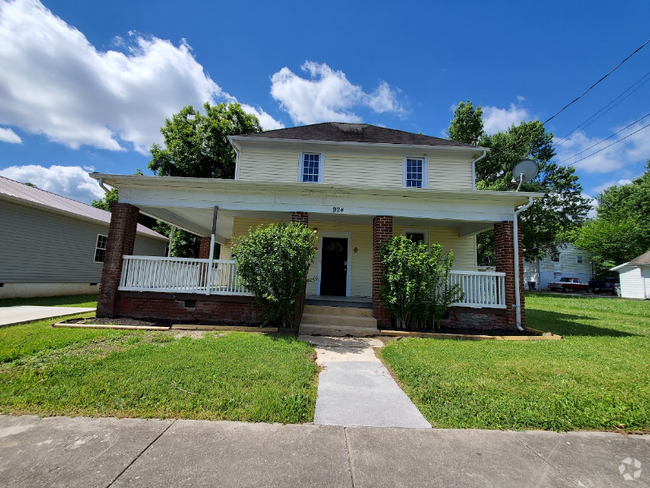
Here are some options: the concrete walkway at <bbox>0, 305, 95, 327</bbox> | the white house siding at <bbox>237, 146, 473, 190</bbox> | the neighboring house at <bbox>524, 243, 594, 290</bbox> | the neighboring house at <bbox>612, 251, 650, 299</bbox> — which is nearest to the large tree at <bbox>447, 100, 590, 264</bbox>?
the neighboring house at <bbox>612, 251, 650, 299</bbox>

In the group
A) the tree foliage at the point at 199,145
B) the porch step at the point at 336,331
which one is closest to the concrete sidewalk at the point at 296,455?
the porch step at the point at 336,331

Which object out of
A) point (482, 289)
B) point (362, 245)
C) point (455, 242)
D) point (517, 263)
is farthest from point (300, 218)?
point (455, 242)

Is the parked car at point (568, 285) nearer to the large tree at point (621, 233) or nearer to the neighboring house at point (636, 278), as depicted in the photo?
the large tree at point (621, 233)

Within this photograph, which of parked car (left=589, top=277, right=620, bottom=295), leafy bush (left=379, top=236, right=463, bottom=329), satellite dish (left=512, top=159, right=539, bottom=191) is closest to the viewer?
leafy bush (left=379, top=236, right=463, bottom=329)

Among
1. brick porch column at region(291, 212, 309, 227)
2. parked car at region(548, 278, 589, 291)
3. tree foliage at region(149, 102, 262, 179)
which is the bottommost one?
parked car at region(548, 278, 589, 291)

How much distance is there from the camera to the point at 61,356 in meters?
4.28

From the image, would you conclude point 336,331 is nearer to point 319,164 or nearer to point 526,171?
point 319,164

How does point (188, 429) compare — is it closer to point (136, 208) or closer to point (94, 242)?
point (136, 208)

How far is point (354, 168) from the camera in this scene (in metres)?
10.6

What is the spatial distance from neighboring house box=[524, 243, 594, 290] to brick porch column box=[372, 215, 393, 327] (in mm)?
36208

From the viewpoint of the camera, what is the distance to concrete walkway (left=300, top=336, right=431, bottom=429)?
112 inches

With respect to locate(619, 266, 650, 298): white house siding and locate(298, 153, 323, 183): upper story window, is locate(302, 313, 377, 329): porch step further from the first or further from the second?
locate(619, 266, 650, 298): white house siding

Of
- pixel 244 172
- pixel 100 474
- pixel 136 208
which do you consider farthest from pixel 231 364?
pixel 244 172

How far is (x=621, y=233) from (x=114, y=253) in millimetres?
39897
